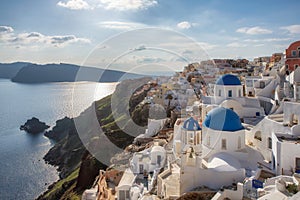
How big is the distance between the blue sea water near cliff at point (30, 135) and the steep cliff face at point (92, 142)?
178 centimetres

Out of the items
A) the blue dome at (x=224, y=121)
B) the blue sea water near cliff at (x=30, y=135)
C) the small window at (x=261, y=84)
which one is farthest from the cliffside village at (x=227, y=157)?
the blue sea water near cliff at (x=30, y=135)

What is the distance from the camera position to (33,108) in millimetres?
81812

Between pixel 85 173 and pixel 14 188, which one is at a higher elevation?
pixel 85 173

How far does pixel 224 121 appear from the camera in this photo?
10836mm

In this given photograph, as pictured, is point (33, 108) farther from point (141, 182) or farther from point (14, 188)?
point (141, 182)

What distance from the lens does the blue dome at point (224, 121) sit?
424 inches

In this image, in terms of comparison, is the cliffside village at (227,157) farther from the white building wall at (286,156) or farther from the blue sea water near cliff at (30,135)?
the blue sea water near cliff at (30,135)

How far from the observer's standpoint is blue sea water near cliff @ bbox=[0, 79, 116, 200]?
30875 millimetres

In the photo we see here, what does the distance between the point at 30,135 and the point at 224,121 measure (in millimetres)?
51417

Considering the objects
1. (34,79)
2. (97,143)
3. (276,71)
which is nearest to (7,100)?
(34,79)

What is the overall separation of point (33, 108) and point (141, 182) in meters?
76.2

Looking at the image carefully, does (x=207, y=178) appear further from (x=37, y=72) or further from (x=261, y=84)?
(x=37, y=72)

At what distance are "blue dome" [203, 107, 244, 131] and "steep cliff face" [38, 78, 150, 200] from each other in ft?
45.6

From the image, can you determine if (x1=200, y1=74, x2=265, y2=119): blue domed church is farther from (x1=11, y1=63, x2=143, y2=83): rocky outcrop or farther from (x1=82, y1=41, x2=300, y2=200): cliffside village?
(x1=11, y1=63, x2=143, y2=83): rocky outcrop
